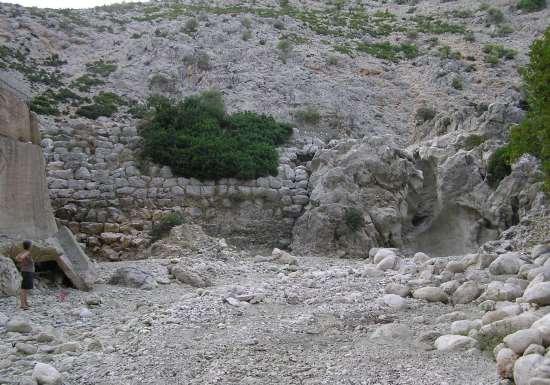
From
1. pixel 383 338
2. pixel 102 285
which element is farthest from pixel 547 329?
pixel 102 285

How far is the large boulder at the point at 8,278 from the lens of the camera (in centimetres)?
794

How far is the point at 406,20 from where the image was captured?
119 ft

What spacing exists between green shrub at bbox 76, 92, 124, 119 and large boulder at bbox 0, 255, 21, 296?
12.2 meters

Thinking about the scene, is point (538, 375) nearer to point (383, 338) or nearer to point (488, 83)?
point (383, 338)

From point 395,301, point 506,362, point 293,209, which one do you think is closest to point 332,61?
point 293,209

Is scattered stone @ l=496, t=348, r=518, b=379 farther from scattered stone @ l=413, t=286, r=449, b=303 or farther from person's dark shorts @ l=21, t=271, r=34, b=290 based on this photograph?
person's dark shorts @ l=21, t=271, r=34, b=290

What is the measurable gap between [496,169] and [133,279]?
8.43 m

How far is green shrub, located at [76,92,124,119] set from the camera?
1969 cm

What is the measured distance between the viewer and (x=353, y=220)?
43.8ft

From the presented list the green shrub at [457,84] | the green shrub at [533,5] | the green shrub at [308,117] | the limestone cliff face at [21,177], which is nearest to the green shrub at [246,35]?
the green shrub at [308,117]

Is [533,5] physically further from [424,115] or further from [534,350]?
[534,350]

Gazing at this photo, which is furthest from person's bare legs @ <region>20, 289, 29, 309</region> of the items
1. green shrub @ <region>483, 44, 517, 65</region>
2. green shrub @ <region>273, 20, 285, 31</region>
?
green shrub @ <region>483, 44, 517, 65</region>

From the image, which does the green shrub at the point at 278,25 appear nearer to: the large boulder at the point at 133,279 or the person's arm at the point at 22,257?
the large boulder at the point at 133,279

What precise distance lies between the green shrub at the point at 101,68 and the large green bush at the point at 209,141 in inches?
338
